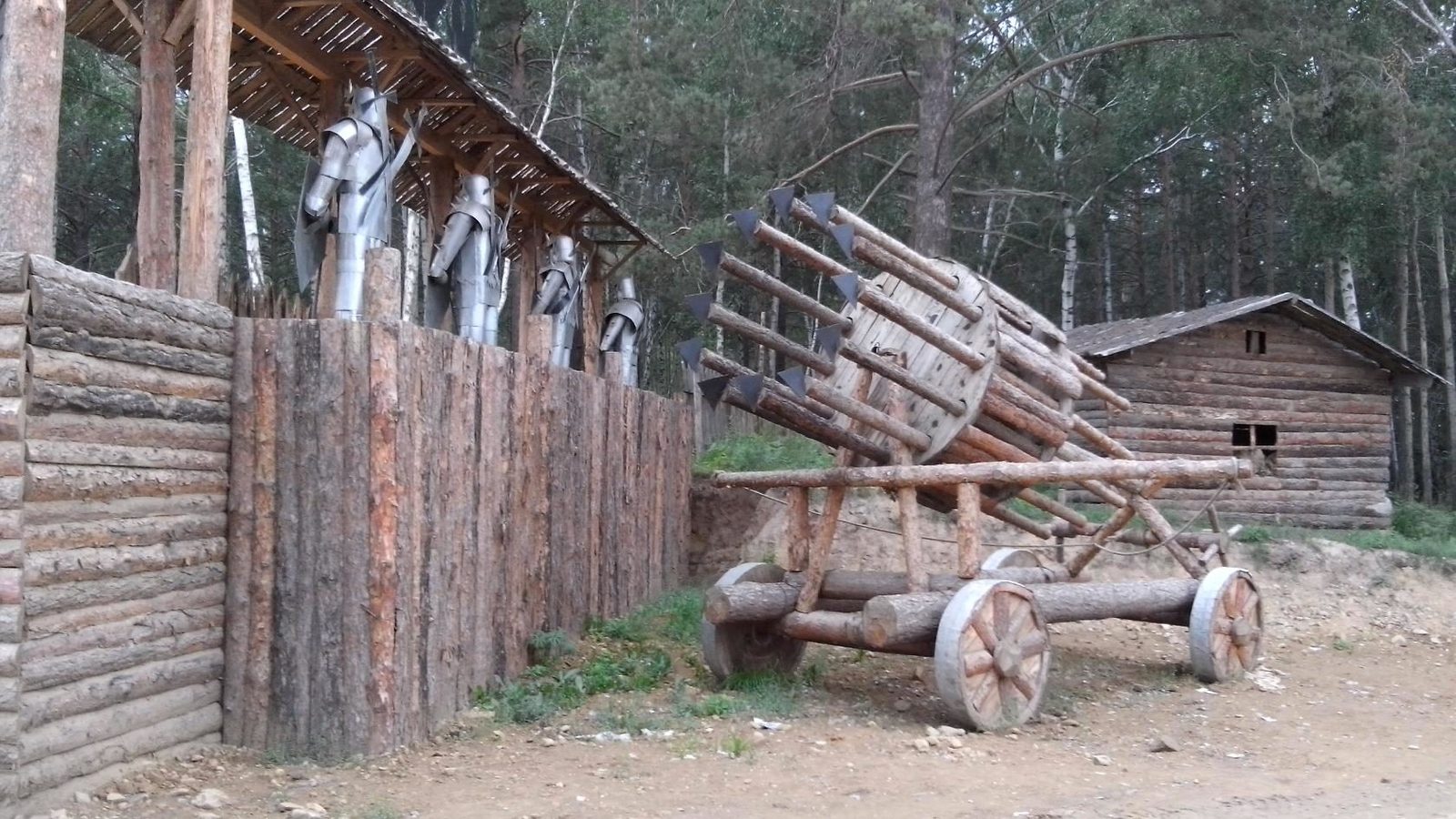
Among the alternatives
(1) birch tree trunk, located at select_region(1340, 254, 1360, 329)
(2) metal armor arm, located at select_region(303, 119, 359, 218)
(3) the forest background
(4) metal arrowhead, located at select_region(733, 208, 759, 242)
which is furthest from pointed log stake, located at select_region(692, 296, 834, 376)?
(1) birch tree trunk, located at select_region(1340, 254, 1360, 329)

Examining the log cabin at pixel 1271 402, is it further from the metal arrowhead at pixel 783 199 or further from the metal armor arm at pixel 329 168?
the metal armor arm at pixel 329 168

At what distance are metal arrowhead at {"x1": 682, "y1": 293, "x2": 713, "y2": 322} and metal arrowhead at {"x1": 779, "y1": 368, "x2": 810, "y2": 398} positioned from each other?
1.99 feet

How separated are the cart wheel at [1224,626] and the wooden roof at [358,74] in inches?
279

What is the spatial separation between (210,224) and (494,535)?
2621mm

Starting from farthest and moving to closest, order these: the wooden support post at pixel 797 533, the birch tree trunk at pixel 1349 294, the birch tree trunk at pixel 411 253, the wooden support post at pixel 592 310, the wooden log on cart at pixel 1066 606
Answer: the birch tree trunk at pixel 1349 294
the birch tree trunk at pixel 411 253
the wooden support post at pixel 592 310
the wooden support post at pixel 797 533
the wooden log on cart at pixel 1066 606

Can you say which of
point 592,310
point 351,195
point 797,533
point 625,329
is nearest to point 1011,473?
point 797,533

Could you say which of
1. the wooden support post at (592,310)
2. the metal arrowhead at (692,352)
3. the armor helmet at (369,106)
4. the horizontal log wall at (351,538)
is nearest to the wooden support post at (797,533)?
the metal arrowhead at (692,352)

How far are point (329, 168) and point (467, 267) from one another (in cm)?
244

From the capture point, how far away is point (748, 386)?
24.0 ft

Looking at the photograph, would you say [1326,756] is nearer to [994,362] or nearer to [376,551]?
[994,362]

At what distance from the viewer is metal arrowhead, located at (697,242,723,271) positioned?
22.2 feet

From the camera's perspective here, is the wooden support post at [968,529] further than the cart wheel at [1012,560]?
No

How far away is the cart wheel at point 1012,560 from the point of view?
11.0m

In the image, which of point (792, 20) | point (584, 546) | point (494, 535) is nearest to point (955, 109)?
point (792, 20)
